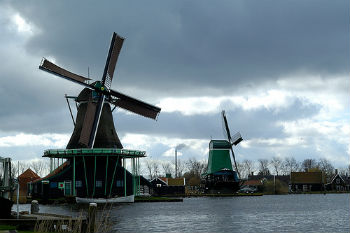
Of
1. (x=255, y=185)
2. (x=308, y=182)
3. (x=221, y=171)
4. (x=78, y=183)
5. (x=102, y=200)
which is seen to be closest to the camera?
(x=102, y=200)

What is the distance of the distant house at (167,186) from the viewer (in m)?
99.6

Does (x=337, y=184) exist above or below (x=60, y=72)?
below

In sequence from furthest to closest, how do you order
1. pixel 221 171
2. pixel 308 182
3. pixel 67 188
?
pixel 308 182 < pixel 221 171 < pixel 67 188

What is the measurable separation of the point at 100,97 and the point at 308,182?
223 feet

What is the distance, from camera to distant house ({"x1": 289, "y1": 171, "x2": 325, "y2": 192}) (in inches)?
4459

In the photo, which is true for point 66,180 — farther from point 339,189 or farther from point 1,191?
point 339,189

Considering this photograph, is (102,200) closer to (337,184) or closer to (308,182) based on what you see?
(308,182)

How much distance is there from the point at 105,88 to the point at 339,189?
7498cm

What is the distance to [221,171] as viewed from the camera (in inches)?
3546

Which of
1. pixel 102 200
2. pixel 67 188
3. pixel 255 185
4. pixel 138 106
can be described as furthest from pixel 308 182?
pixel 67 188

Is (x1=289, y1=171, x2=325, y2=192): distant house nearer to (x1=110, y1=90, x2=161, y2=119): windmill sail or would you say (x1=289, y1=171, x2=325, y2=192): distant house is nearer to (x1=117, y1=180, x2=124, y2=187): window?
(x1=117, y1=180, x2=124, y2=187): window

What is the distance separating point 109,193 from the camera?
59.1m

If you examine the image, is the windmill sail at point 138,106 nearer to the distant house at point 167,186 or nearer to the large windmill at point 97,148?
the large windmill at point 97,148

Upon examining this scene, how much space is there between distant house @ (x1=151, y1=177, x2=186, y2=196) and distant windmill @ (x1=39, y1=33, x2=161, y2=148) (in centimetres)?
3983
